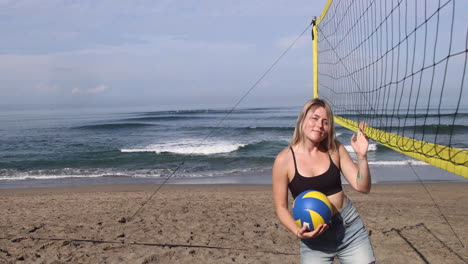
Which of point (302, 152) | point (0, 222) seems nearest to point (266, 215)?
point (0, 222)

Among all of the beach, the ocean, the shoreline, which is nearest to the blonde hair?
the beach

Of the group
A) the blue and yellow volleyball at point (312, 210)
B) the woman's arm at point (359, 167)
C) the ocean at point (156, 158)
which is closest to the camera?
the blue and yellow volleyball at point (312, 210)

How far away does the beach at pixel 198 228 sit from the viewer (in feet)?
16.2

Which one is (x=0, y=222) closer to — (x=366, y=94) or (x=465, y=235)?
(x=366, y=94)

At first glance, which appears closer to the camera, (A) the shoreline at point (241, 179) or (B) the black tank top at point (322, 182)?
(B) the black tank top at point (322, 182)

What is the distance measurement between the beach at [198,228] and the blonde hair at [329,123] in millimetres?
2536

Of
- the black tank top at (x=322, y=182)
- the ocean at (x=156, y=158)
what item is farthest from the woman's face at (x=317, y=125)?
the ocean at (x=156, y=158)

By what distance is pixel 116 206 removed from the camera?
777 cm

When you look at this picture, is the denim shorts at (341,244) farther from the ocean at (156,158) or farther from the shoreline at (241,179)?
the shoreline at (241,179)

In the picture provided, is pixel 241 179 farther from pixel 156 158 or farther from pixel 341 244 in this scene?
pixel 341 244

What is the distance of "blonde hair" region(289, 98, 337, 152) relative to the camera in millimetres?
2537

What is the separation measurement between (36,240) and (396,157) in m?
11.9

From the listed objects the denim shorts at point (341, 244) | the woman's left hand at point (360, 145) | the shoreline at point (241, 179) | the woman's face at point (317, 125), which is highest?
the woman's face at point (317, 125)

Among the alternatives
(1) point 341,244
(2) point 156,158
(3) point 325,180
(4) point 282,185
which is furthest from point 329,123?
(2) point 156,158
